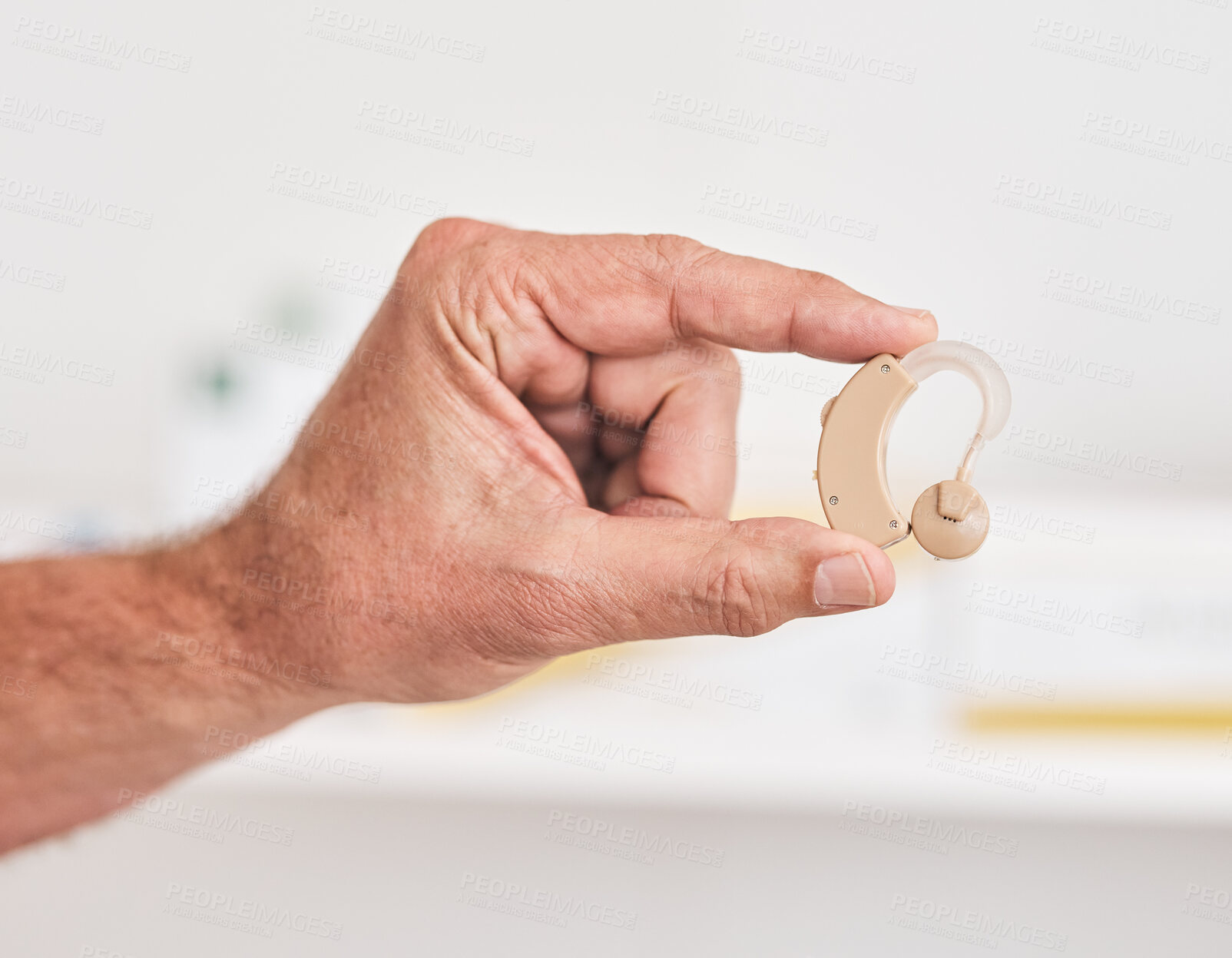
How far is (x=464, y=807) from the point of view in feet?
7.28

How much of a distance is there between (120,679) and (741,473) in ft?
4.11

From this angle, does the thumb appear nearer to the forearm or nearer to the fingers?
the fingers

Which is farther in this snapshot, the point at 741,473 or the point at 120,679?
the point at 741,473

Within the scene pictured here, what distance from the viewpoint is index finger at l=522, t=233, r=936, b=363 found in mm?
948

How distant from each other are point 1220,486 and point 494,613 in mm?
1625

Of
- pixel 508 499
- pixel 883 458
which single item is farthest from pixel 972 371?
pixel 508 499

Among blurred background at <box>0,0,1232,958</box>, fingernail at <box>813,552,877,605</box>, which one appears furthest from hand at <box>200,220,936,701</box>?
blurred background at <box>0,0,1232,958</box>

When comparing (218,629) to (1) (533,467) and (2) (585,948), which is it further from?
(2) (585,948)

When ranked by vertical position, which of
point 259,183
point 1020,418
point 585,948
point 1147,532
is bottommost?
point 585,948

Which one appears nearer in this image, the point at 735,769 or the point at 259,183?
the point at 735,769

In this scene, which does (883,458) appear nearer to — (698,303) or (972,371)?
(972,371)

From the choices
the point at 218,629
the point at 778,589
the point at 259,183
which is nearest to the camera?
the point at 778,589

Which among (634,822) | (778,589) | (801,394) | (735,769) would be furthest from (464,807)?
(778,589)

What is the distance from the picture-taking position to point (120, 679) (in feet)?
3.80
